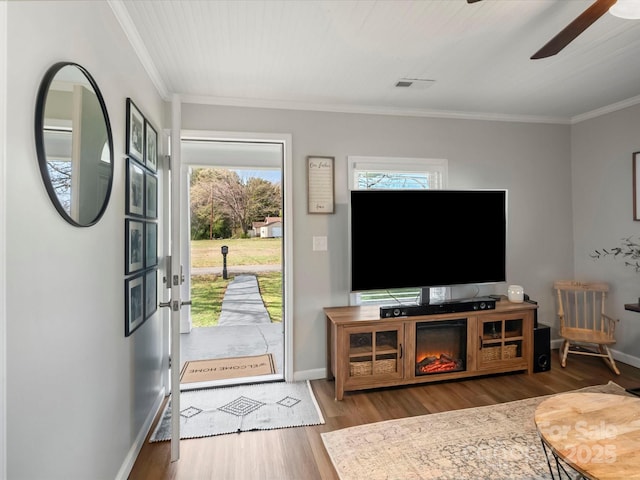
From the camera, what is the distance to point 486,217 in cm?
315

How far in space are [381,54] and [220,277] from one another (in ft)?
12.3

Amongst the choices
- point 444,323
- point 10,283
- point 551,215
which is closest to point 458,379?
point 444,323

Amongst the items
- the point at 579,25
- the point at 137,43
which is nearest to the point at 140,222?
the point at 137,43

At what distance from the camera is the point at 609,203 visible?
11.2ft

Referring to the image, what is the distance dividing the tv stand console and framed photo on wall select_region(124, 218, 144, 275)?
4.93 feet

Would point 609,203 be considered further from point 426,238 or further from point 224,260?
point 224,260

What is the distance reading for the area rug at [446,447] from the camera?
6.17 ft

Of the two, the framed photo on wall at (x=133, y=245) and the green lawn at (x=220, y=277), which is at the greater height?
the framed photo on wall at (x=133, y=245)

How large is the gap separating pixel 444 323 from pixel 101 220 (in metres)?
2.66

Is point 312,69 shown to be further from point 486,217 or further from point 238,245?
point 238,245

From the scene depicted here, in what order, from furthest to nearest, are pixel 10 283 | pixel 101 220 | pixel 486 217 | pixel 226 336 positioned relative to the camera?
pixel 226 336 → pixel 486 217 → pixel 101 220 → pixel 10 283

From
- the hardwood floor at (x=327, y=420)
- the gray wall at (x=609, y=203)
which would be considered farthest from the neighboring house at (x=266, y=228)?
the gray wall at (x=609, y=203)

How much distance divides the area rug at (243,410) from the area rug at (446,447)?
37cm

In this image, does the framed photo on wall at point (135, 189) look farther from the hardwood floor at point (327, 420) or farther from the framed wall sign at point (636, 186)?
the framed wall sign at point (636, 186)
